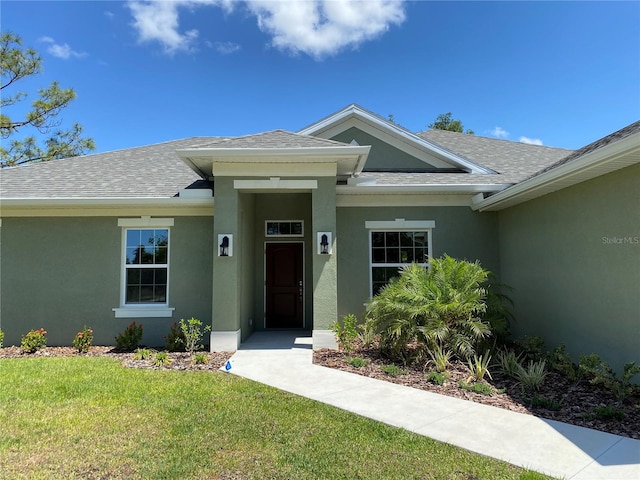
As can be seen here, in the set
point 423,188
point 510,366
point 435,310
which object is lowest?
point 510,366

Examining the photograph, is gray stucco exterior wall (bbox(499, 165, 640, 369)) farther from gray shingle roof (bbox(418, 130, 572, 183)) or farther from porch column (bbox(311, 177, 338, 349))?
porch column (bbox(311, 177, 338, 349))

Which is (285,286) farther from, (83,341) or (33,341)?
(33,341)

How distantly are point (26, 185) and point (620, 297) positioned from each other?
12871 millimetres

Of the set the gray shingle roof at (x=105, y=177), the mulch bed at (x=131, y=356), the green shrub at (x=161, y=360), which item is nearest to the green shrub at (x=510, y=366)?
the mulch bed at (x=131, y=356)

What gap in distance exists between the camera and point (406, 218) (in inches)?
375

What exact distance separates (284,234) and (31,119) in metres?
19.1

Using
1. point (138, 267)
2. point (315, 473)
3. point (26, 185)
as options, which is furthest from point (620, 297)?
point (26, 185)

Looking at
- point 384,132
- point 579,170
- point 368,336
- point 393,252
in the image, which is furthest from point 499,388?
point 384,132

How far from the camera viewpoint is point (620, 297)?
5.81 meters

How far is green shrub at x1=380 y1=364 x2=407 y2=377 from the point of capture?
639cm

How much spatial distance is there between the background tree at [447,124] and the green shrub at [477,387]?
1174 inches

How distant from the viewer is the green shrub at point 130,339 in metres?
8.37

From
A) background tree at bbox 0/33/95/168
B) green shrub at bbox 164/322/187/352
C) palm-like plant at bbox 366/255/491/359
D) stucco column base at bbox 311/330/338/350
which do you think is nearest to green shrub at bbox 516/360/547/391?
palm-like plant at bbox 366/255/491/359

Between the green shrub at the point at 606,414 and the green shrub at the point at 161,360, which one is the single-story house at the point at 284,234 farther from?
the green shrub at the point at 606,414
